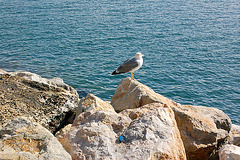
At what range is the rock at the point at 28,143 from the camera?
17.0ft

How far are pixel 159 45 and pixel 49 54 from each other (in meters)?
10.8

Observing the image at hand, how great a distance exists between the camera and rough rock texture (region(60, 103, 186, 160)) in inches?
227

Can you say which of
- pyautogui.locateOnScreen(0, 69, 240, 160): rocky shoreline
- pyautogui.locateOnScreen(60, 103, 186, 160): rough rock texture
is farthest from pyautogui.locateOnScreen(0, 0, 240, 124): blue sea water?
pyautogui.locateOnScreen(60, 103, 186, 160): rough rock texture

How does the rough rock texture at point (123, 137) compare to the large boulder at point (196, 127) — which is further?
the large boulder at point (196, 127)

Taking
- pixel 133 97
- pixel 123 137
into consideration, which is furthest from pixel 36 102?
pixel 133 97

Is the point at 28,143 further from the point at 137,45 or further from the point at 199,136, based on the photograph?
the point at 137,45

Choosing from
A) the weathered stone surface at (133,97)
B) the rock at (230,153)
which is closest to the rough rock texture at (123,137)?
the rock at (230,153)

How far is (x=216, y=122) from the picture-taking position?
9.91m

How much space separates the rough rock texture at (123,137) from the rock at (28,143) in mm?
612

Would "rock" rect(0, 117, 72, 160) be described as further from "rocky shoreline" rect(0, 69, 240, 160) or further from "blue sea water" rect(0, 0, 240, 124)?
"blue sea water" rect(0, 0, 240, 124)

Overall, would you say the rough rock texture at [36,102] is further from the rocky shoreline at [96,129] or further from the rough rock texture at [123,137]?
the rough rock texture at [123,137]

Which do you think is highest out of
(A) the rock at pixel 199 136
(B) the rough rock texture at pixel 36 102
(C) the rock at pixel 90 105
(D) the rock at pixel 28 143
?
(D) the rock at pixel 28 143

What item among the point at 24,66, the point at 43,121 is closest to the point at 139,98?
the point at 43,121

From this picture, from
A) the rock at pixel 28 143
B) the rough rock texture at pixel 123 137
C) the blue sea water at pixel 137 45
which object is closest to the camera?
the rock at pixel 28 143
